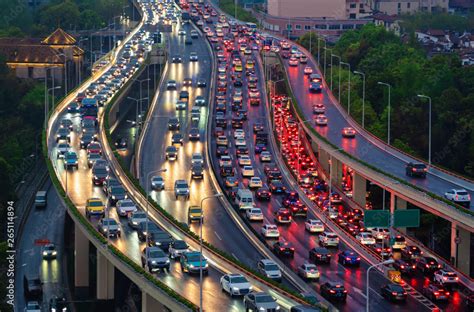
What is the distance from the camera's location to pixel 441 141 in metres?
108

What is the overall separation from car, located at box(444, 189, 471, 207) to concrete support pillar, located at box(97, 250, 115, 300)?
748 inches

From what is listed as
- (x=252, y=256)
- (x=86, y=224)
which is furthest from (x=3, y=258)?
(x=252, y=256)

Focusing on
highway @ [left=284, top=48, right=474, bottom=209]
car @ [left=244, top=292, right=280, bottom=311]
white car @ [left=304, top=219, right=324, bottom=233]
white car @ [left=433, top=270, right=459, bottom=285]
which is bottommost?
white car @ [left=433, top=270, right=459, bottom=285]

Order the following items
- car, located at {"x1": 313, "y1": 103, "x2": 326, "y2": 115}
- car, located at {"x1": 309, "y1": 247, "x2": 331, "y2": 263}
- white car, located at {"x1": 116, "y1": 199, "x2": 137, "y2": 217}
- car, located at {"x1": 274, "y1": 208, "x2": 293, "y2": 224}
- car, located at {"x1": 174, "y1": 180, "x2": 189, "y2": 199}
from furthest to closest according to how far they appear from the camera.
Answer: car, located at {"x1": 313, "y1": 103, "x2": 326, "y2": 115}, car, located at {"x1": 174, "y1": 180, "x2": 189, "y2": 199}, car, located at {"x1": 274, "y1": 208, "x2": 293, "y2": 224}, white car, located at {"x1": 116, "y1": 199, "x2": 137, "y2": 217}, car, located at {"x1": 309, "y1": 247, "x2": 331, "y2": 263}

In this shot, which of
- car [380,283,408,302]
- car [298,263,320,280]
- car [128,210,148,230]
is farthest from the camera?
car [128,210,148,230]

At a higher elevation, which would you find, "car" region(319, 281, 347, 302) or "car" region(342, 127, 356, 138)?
"car" region(342, 127, 356, 138)

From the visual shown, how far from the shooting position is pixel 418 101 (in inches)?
Result: 4616

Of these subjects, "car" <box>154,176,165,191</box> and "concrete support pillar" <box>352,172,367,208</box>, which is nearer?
"car" <box>154,176,165,191</box>

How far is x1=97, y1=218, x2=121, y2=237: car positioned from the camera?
67012mm

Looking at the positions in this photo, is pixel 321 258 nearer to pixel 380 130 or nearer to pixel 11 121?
pixel 380 130

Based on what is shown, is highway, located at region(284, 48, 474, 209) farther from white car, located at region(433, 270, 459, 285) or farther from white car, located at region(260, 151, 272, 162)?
white car, located at region(433, 270, 459, 285)

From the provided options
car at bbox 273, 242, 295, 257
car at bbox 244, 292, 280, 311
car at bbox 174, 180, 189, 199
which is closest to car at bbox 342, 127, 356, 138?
car at bbox 174, 180, 189, 199

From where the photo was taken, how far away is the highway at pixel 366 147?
256ft

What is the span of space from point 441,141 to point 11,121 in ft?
147
